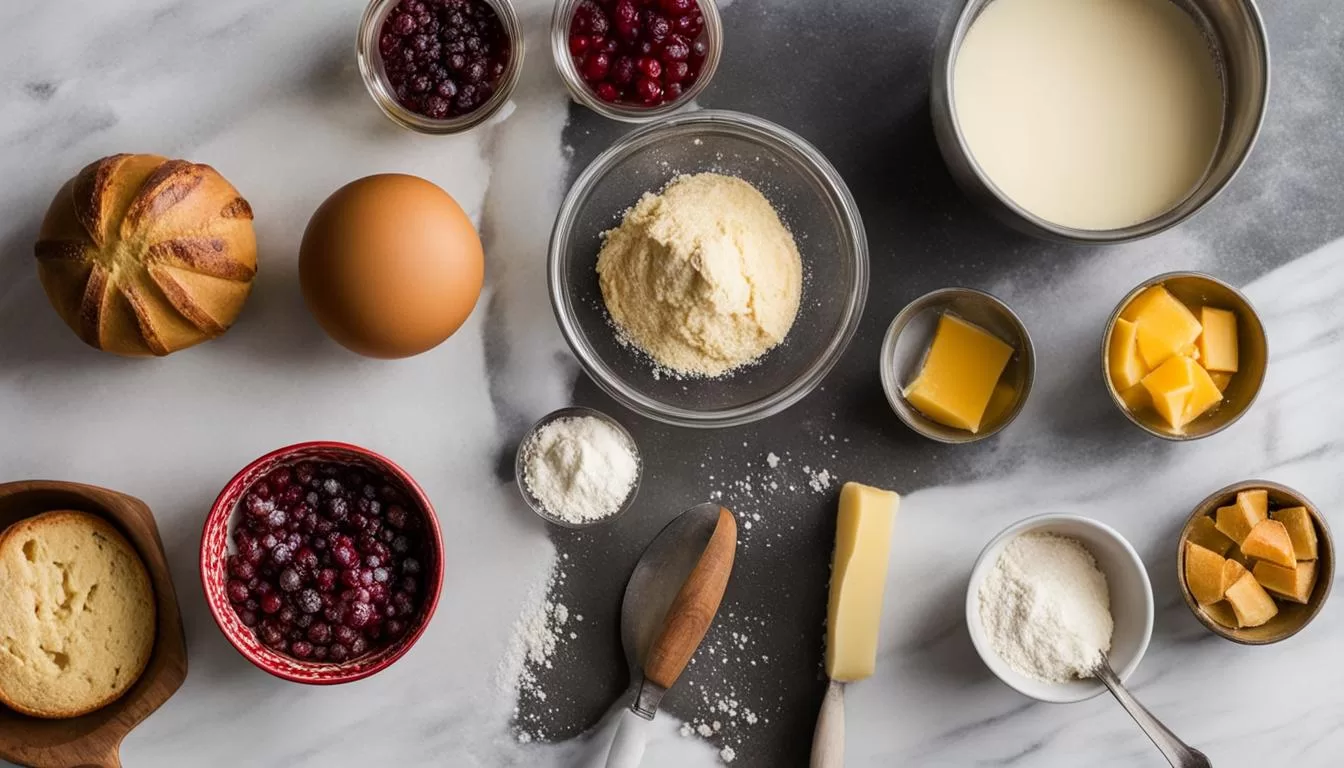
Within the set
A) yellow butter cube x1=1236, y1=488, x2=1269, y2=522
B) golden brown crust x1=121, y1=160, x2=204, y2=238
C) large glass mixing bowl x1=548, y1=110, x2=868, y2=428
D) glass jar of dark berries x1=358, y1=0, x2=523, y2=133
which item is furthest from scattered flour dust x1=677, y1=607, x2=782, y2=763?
golden brown crust x1=121, y1=160, x2=204, y2=238

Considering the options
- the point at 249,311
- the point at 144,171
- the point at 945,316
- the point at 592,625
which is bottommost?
the point at 592,625

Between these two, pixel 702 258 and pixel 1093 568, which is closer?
pixel 702 258

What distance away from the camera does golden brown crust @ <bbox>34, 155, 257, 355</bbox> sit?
1.45m

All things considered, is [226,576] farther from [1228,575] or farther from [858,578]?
[1228,575]

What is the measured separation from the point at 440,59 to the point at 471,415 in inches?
22.4

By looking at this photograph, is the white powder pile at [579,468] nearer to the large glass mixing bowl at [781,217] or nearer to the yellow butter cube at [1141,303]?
the large glass mixing bowl at [781,217]

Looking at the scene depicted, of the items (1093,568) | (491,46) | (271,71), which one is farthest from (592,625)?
(271,71)

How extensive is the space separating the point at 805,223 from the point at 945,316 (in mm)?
271

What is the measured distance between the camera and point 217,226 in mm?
1506

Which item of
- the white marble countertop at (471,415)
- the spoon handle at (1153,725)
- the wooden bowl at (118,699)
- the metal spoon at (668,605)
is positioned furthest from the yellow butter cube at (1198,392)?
the wooden bowl at (118,699)

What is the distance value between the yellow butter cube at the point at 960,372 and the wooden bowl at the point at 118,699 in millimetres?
1204

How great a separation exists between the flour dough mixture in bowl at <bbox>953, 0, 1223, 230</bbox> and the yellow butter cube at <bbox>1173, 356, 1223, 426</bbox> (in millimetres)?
246

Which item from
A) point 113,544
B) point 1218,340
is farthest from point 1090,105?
point 113,544

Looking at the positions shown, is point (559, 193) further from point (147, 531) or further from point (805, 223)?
point (147, 531)
